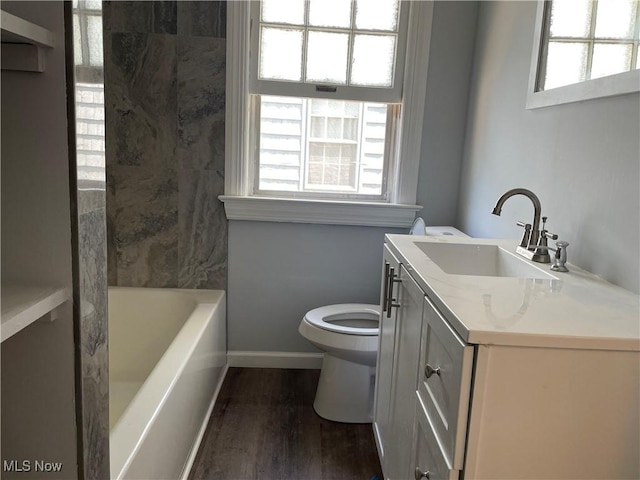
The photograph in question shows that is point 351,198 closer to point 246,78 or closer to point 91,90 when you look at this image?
point 246,78

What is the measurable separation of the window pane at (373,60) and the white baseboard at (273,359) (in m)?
1.43

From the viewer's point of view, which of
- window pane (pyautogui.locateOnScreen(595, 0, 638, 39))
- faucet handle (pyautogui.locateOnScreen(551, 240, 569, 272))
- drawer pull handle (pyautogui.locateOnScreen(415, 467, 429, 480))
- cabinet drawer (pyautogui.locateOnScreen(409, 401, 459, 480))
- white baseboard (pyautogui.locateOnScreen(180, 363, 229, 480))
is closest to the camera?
cabinet drawer (pyautogui.locateOnScreen(409, 401, 459, 480))

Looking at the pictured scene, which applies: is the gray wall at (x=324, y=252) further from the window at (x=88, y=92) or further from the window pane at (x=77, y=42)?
the window pane at (x=77, y=42)

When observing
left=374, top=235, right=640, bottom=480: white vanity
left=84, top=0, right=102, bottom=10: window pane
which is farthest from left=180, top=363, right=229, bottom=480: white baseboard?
left=84, top=0, right=102, bottom=10: window pane

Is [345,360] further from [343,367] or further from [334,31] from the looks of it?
[334,31]

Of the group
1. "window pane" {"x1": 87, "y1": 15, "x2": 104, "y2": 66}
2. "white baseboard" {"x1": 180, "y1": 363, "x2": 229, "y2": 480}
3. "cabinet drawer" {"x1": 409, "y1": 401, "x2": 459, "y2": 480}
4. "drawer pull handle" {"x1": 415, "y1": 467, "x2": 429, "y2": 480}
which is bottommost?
"white baseboard" {"x1": 180, "y1": 363, "x2": 229, "y2": 480}

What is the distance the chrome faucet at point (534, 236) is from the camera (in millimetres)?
1418

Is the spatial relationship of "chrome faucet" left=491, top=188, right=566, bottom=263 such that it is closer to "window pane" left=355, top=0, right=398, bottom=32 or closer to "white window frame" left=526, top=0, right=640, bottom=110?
"white window frame" left=526, top=0, right=640, bottom=110

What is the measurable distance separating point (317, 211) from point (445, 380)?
1596 millimetres

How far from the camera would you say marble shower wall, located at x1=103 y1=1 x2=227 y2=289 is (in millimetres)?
2355

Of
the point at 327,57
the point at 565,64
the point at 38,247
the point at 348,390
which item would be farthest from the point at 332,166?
the point at 38,247

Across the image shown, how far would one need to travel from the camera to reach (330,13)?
7.94 ft

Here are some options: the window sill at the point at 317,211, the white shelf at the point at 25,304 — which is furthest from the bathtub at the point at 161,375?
the white shelf at the point at 25,304

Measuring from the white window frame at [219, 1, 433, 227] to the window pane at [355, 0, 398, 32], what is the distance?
9cm
